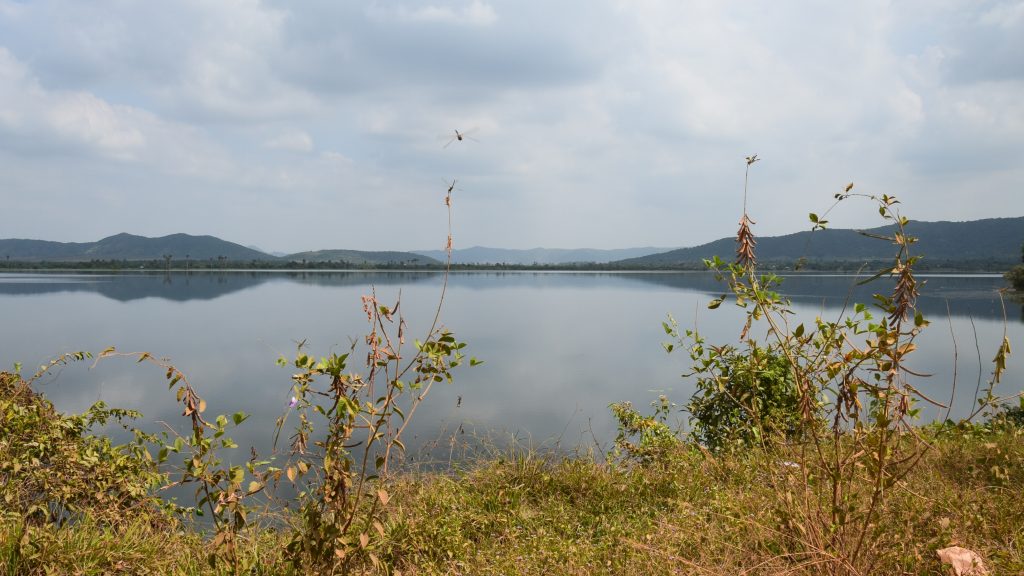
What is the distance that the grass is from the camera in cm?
322

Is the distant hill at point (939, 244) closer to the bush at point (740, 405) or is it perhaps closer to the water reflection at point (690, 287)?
the water reflection at point (690, 287)

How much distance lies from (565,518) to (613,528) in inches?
17.2

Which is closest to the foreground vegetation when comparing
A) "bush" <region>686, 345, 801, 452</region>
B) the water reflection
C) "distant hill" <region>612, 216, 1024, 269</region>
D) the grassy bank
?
the grassy bank

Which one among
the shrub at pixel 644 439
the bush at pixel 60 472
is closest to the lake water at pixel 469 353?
the shrub at pixel 644 439

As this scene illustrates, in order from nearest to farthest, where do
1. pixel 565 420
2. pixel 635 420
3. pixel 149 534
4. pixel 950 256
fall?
pixel 149 534
pixel 635 420
pixel 565 420
pixel 950 256

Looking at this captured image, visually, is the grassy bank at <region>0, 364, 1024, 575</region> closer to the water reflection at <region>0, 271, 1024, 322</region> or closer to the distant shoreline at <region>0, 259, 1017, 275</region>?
the water reflection at <region>0, 271, 1024, 322</region>

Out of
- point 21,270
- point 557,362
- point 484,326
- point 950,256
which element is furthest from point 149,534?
point 21,270

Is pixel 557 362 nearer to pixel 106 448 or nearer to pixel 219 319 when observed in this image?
pixel 106 448

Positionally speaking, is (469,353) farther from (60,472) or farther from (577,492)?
(60,472)

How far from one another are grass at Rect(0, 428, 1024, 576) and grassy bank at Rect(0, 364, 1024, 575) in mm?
14

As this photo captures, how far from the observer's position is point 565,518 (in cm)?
435

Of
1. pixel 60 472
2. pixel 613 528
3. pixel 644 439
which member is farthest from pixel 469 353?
pixel 613 528

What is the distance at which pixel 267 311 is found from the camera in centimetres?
4319

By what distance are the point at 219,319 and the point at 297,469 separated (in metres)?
39.0
